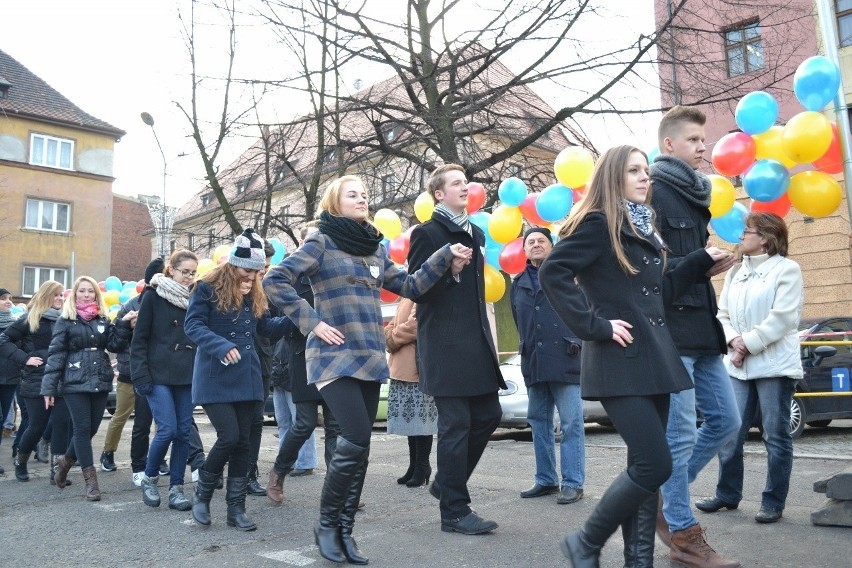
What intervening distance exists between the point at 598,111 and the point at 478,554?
37.3ft

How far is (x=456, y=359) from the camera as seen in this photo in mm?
4859

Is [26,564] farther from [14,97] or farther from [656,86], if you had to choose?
[14,97]

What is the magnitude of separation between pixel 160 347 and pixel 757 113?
5.19 m

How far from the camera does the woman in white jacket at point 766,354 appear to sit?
16.1ft

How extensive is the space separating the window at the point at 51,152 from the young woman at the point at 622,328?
40.1 meters

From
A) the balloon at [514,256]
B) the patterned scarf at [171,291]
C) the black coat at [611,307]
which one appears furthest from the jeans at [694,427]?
the balloon at [514,256]

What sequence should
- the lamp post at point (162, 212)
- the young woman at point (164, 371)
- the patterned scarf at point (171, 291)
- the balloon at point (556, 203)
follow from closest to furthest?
the young woman at point (164, 371) < the patterned scarf at point (171, 291) < the balloon at point (556, 203) < the lamp post at point (162, 212)

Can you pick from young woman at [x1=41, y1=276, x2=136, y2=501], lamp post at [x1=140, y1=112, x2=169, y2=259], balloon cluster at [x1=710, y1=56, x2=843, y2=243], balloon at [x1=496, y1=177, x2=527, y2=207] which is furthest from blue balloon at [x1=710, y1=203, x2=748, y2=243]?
lamp post at [x1=140, y1=112, x2=169, y2=259]

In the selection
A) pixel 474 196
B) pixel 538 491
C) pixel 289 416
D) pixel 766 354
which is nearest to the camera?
pixel 766 354

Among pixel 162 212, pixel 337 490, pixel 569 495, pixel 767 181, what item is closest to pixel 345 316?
pixel 337 490

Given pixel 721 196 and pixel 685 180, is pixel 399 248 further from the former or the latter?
pixel 685 180

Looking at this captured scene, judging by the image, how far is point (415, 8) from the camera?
52.4ft

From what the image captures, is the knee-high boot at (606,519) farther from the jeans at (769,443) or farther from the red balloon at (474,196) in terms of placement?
the red balloon at (474,196)

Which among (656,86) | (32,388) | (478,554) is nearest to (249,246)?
(478,554)
